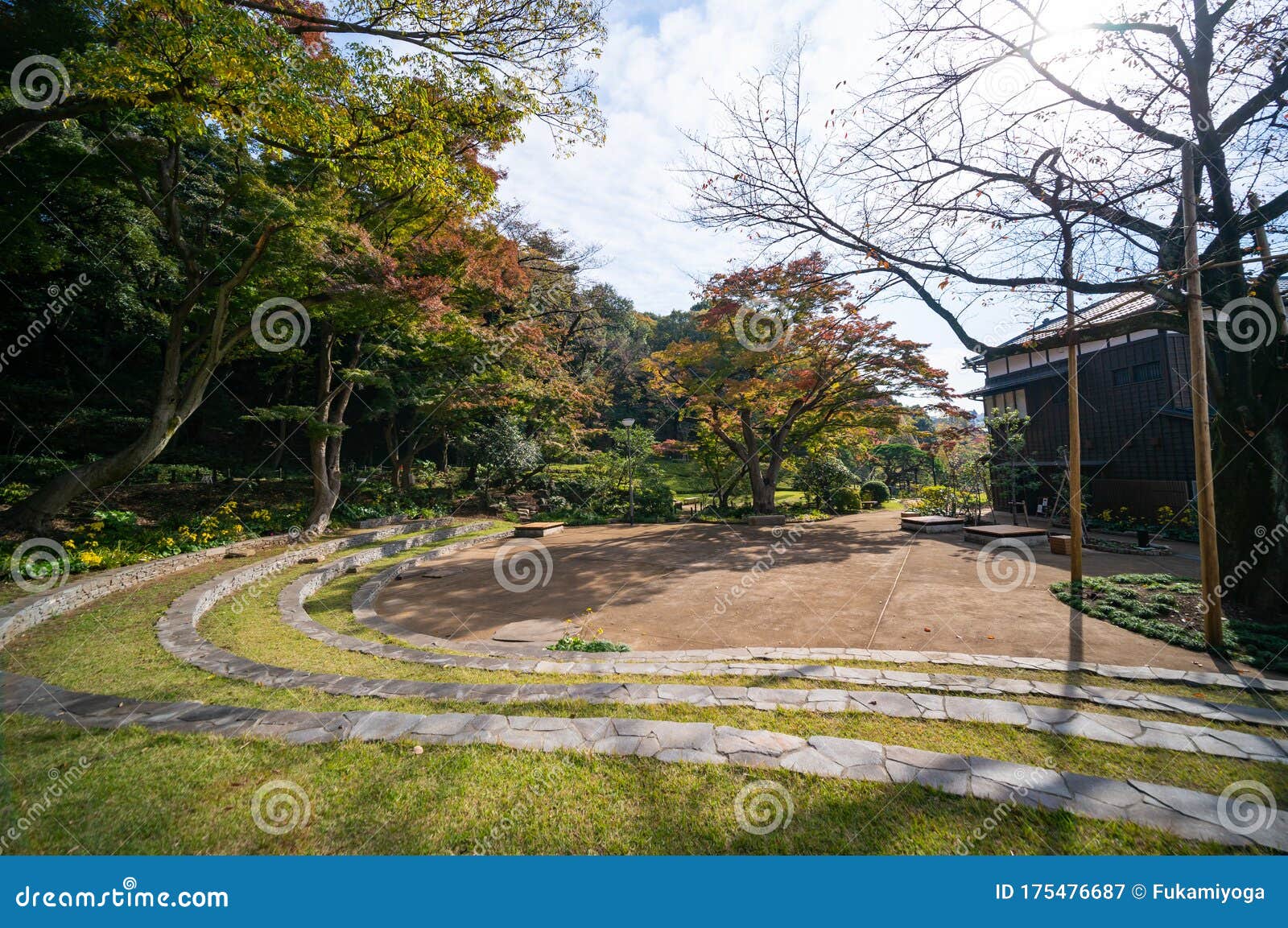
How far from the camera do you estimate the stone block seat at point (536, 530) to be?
14.6 metres

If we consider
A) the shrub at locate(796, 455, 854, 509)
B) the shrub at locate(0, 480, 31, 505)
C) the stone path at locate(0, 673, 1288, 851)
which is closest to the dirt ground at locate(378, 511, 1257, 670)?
the stone path at locate(0, 673, 1288, 851)

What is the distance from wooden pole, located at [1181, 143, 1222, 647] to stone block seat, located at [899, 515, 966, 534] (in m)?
9.04

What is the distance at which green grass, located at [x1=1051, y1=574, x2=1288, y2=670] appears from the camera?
489 centimetres

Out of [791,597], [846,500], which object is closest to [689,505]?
[846,500]

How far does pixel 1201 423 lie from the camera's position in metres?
5.07

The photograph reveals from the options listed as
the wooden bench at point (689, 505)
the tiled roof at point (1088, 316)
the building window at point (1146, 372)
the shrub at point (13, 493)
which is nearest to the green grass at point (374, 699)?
the tiled roof at point (1088, 316)

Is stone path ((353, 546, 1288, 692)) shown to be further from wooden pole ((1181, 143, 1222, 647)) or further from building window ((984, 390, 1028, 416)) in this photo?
building window ((984, 390, 1028, 416))

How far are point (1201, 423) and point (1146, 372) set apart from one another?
472 inches

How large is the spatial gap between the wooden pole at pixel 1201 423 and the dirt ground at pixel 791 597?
0.62 meters

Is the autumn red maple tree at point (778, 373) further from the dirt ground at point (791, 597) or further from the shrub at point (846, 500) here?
the dirt ground at point (791, 597)

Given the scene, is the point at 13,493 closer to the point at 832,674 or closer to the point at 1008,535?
the point at 832,674

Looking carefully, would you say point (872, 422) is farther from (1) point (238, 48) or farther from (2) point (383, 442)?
(2) point (383, 442)

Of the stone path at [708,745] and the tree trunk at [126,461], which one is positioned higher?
the tree trunk at [126,461]

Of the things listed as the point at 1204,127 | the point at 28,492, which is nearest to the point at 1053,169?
the point at 1204,127
